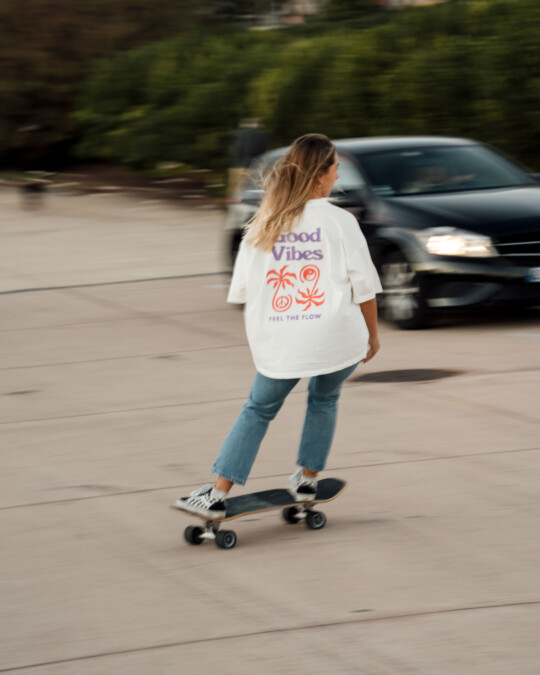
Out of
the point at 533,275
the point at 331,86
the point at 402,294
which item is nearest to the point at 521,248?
the point at 533,275

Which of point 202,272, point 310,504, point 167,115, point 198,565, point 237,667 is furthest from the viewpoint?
point 167,115

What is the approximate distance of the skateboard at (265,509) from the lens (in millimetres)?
5047

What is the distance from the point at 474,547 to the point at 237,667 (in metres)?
1.42

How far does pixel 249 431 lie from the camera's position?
16.6 ft

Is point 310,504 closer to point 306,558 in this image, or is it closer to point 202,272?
point 306,558

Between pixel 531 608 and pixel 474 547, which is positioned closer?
pixel 531 608

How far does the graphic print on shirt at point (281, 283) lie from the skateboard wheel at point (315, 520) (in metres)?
0.92

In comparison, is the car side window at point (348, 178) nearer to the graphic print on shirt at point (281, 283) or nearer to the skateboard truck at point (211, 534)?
the graphic print on shirt at point (281, 283)

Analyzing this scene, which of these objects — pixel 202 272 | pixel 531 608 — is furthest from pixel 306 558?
pixel 202 272

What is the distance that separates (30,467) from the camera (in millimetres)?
6410

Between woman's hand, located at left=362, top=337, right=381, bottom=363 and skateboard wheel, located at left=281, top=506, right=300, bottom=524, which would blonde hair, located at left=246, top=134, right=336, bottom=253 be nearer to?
woman's hand, located at left=362, top=337, right=381, bottom=363

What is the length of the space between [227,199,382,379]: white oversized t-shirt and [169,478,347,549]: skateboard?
1.94 ft

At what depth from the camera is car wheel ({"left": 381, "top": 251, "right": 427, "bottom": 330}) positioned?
391 inches

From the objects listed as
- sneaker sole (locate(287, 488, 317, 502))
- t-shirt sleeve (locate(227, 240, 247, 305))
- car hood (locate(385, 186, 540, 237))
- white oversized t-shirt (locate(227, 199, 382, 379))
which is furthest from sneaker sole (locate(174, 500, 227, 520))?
car hood (locate(385, 186, 540, 237))
